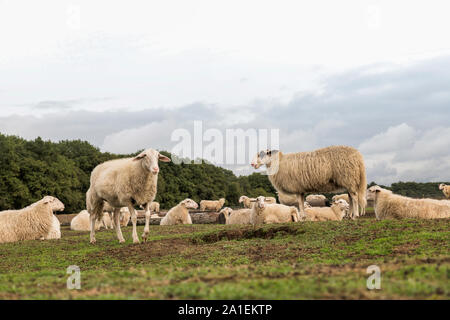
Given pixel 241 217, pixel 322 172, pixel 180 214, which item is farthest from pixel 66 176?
pixel 322 172

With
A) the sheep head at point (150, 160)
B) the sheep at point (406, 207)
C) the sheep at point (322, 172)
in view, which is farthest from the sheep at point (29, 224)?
the sheep at point (406, 207)

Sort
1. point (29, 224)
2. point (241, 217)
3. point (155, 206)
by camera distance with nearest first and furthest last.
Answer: point (29, 224), point (241, 217), point (155, 206)

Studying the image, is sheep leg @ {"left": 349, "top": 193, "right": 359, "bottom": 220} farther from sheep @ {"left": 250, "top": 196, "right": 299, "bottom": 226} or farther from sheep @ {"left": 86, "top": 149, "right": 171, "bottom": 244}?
sheep @ {"left": 86, "top": 149, "right": 171, "bottom": 244}

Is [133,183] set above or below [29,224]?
above

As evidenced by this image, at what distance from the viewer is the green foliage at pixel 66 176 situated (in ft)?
177

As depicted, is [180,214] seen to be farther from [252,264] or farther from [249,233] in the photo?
[252,264]

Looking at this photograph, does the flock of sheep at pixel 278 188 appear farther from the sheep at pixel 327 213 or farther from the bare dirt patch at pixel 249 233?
the bare dirt patch at pixel 249 233

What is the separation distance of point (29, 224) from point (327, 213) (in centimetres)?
1516

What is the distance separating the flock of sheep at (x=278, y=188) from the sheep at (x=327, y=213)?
5cm

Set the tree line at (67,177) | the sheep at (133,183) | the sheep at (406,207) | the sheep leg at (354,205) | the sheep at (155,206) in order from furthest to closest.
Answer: the sheep at (155,206)
the tree line at (67,177)
the sheep leg at (354,205)
the sheep at (406,207)
the sheep at (133,183)

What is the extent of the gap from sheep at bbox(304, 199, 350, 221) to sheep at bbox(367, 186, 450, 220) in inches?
228

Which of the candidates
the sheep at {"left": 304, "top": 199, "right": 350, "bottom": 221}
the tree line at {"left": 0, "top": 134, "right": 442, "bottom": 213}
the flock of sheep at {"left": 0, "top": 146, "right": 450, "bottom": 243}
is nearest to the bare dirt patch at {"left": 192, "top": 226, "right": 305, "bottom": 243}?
the flock of sheep at {"left": 0, "top": 146, "right": 450, "bottom": 243}

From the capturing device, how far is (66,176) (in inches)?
2394
